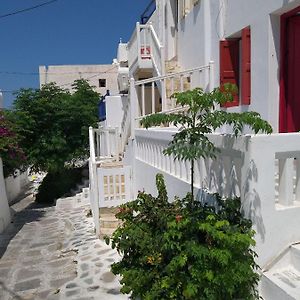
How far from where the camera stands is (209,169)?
3.55m

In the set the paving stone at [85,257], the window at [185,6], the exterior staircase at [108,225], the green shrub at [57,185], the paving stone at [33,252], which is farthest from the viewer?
the green shrub at [57,185]

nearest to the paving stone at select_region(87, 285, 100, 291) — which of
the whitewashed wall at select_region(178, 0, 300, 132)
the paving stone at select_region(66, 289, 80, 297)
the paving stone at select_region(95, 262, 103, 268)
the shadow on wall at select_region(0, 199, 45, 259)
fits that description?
the paving stone at select_region(66, 289, 80, 297)

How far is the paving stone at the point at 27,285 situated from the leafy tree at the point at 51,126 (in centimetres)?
890

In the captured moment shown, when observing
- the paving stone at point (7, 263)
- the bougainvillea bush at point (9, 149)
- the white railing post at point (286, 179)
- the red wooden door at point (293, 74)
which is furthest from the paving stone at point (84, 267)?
the bougainvillea bush at point (9, 149)

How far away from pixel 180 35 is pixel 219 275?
838 cm

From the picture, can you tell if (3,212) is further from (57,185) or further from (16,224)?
(57,185)

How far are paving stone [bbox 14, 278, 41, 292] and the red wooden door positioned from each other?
4.64 m

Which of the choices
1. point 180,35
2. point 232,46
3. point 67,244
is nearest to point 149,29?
point 180,35

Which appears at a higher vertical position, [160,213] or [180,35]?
[180,35]

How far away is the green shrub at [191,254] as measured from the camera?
8.41 ft

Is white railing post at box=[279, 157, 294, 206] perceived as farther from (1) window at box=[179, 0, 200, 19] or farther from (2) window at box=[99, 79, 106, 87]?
(2) window at box=[99, 79, 106, 87]

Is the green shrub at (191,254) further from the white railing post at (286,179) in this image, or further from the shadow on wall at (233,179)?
the white railing post at (286,179)

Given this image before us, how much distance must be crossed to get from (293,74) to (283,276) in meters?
3.69

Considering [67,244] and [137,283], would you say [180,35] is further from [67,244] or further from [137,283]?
[137,283]
